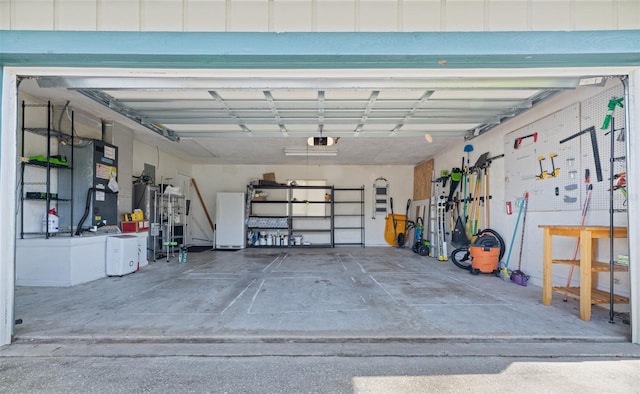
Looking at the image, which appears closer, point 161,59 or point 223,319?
point 161,59

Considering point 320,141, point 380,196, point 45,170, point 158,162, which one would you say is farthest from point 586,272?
point 158,162

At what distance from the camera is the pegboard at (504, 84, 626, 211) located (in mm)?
3416

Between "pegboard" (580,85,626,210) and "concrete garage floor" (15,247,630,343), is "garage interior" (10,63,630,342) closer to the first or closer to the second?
"concrete garage floor" (15,247,630,343)

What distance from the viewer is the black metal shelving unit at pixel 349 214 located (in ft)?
33.9

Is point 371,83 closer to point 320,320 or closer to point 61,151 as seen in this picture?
point 320,320

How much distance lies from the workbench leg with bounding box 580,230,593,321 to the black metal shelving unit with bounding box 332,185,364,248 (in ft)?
24.4

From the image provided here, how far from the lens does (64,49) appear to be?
7.59 feet

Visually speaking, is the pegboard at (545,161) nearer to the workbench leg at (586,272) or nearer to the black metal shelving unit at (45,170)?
the workbench leg at (586,272)

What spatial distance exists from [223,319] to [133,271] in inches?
130

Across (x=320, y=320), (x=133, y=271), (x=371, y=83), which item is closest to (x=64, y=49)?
(x=371, y=83)

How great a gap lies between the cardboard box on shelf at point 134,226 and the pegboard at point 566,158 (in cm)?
678

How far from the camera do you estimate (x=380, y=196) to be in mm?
10383

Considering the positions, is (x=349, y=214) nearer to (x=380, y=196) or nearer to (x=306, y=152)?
(x=380, y=196)

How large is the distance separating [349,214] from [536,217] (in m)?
6.21
